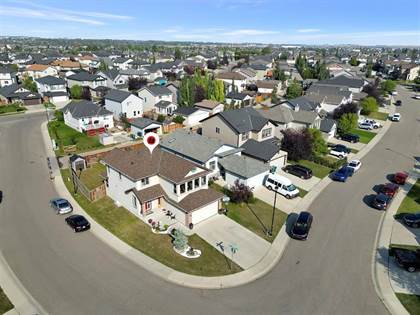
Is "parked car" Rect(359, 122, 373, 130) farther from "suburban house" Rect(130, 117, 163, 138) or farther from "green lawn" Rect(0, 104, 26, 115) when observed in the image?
"green lawn" Rect(0, 104, 26, 115)

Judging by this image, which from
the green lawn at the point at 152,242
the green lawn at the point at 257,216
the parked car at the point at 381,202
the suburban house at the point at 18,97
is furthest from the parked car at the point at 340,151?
the suburban house at the point at 18,97

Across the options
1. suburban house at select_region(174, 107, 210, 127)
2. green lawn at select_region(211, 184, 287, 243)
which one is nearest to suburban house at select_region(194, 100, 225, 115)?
suburban house at select_region(174, 107, 210, 127)

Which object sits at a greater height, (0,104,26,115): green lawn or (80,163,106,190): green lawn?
(0,104,26,115): green lawn

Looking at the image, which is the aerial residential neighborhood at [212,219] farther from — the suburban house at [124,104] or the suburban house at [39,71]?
the suburban house at [39,71]

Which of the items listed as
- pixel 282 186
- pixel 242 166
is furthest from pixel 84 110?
pixel 282 186

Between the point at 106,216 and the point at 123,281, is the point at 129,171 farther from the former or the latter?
the point at 123,281

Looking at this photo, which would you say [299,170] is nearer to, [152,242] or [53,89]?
[152,242]
